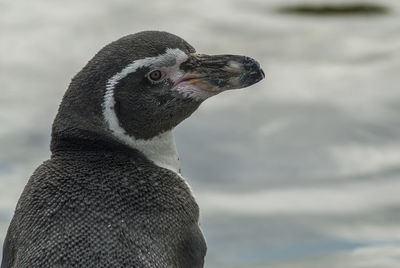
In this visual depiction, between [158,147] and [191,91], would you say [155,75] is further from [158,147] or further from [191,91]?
[158,147]

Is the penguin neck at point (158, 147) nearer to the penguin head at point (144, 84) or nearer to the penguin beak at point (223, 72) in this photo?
the penguin head at point (144, 84)

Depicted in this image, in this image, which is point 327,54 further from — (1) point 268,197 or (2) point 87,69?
(2) point 87,69

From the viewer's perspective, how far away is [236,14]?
1225 centimetres

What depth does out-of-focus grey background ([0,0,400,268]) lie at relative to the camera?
9.27m

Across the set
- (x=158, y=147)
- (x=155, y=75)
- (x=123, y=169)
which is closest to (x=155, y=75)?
(x=155, y=75)

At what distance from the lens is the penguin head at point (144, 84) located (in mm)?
6680

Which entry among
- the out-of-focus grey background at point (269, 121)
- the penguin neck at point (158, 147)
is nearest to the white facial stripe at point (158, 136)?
the penguin neck at point (158, 147)

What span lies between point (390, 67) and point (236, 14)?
5.14 ft

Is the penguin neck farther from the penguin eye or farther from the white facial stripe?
the penguin eye

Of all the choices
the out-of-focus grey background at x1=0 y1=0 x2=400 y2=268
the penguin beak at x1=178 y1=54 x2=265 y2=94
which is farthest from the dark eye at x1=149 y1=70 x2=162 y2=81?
the out-of-focus grey background at x1=0 y1=0 x2=400 y2=268

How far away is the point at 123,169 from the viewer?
256 inches

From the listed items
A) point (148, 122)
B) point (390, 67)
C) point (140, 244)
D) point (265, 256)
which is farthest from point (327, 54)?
point (140, 244)

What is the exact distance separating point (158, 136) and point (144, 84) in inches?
9.8

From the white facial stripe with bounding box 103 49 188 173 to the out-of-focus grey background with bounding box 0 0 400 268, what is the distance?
223cm
